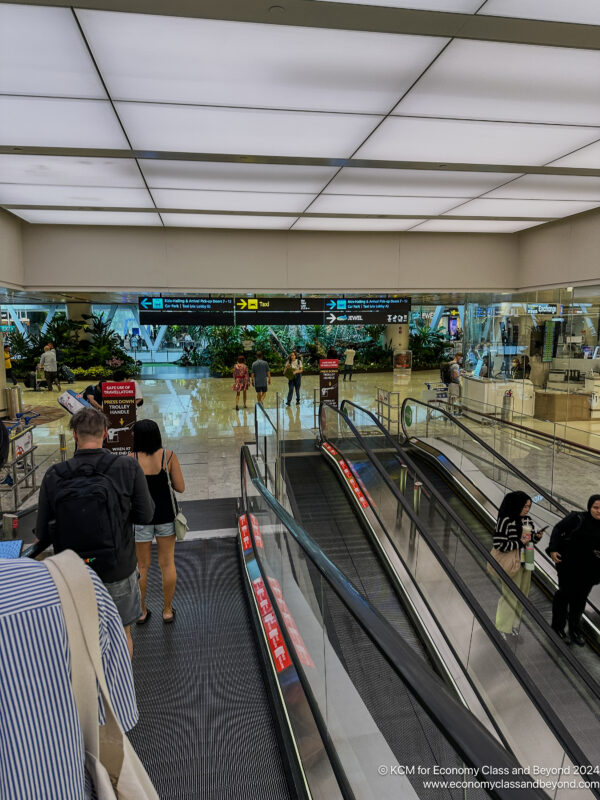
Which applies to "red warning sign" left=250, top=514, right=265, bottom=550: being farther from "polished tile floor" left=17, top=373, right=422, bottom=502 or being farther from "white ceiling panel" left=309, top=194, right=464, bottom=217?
"white ceiling panel" left=309, top=194, right=464, bottom=217

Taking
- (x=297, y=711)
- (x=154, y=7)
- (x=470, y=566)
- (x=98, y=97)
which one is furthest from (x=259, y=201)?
(x=297, y=711)

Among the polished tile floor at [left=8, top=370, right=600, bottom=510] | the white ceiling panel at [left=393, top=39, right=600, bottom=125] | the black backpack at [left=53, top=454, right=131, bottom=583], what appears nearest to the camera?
the black backpack at [left=53, top=454, right=131, bottom=583]

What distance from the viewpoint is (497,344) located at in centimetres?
1291

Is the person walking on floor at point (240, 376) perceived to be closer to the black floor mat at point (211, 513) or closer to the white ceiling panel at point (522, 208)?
the black floor mat at point (211, 513)

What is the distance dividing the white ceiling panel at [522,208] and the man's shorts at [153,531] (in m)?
5.90

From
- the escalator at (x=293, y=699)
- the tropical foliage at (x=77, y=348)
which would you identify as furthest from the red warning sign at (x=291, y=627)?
the tropical foliage at (x=77, y=348)

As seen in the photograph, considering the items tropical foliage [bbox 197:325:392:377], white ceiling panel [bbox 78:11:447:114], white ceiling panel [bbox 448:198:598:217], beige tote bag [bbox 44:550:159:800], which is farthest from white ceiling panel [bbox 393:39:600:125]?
tropical foliage [bbox 197:325:392:377]

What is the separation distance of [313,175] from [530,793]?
585 cm

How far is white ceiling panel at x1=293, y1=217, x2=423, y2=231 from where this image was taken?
832 cm

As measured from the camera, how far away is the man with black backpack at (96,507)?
2465 mm

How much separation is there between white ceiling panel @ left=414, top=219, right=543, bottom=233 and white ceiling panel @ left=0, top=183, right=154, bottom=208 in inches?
180

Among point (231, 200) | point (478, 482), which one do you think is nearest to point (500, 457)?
point (478, 482)

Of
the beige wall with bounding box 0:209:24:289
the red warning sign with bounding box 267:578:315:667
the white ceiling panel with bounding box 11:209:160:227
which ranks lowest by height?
the red warning sign with bounding box 267:578:315:667

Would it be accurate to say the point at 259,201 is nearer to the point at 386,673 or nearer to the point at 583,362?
the point at 386,673
